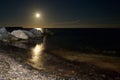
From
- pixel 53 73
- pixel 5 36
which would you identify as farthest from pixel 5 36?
pixel 53 73

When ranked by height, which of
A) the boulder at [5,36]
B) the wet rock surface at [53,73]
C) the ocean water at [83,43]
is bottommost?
the ocean water at [83,43]

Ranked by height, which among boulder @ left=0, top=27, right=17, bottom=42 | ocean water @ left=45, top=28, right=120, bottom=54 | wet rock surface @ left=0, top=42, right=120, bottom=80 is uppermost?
boulder @ left=0, top=27, right=17, bottom=42

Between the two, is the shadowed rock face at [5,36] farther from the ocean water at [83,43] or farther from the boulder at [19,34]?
the ocean water at [83,43]

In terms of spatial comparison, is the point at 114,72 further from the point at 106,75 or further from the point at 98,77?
the point at 98,77

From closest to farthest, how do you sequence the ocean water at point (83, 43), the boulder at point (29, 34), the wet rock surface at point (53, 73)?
the wet rock surface at point (53, 73) < the ocean water at point (83, 43) < the boulder at point (29, 34)

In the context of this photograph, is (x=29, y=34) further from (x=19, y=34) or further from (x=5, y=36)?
(x=5, y=36)

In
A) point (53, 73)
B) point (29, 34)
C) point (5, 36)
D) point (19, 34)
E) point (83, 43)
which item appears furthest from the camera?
point (29, 34)

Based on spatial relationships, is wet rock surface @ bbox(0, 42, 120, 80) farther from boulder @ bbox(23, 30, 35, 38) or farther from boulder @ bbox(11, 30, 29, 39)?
boulder @ bbox(23, 30, 35, 38)

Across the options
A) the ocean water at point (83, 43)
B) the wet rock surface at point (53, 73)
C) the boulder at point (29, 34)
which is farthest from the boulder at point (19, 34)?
the wet rock surface at point (53, 73)

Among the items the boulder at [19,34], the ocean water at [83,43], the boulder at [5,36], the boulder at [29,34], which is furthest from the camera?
the boulder at [29,34]

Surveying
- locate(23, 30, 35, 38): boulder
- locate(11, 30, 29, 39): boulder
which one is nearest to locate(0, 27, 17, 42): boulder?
locate(11, 30, 29, 39): boulder

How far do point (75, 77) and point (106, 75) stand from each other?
14.6 ft

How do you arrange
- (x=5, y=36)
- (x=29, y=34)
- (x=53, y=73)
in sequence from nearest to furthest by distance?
(x=53, y=73) < (x=5, y=36) < (x=29, y=34)

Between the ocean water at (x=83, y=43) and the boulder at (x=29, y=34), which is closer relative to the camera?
the ocean water at (x=83, y=43)
